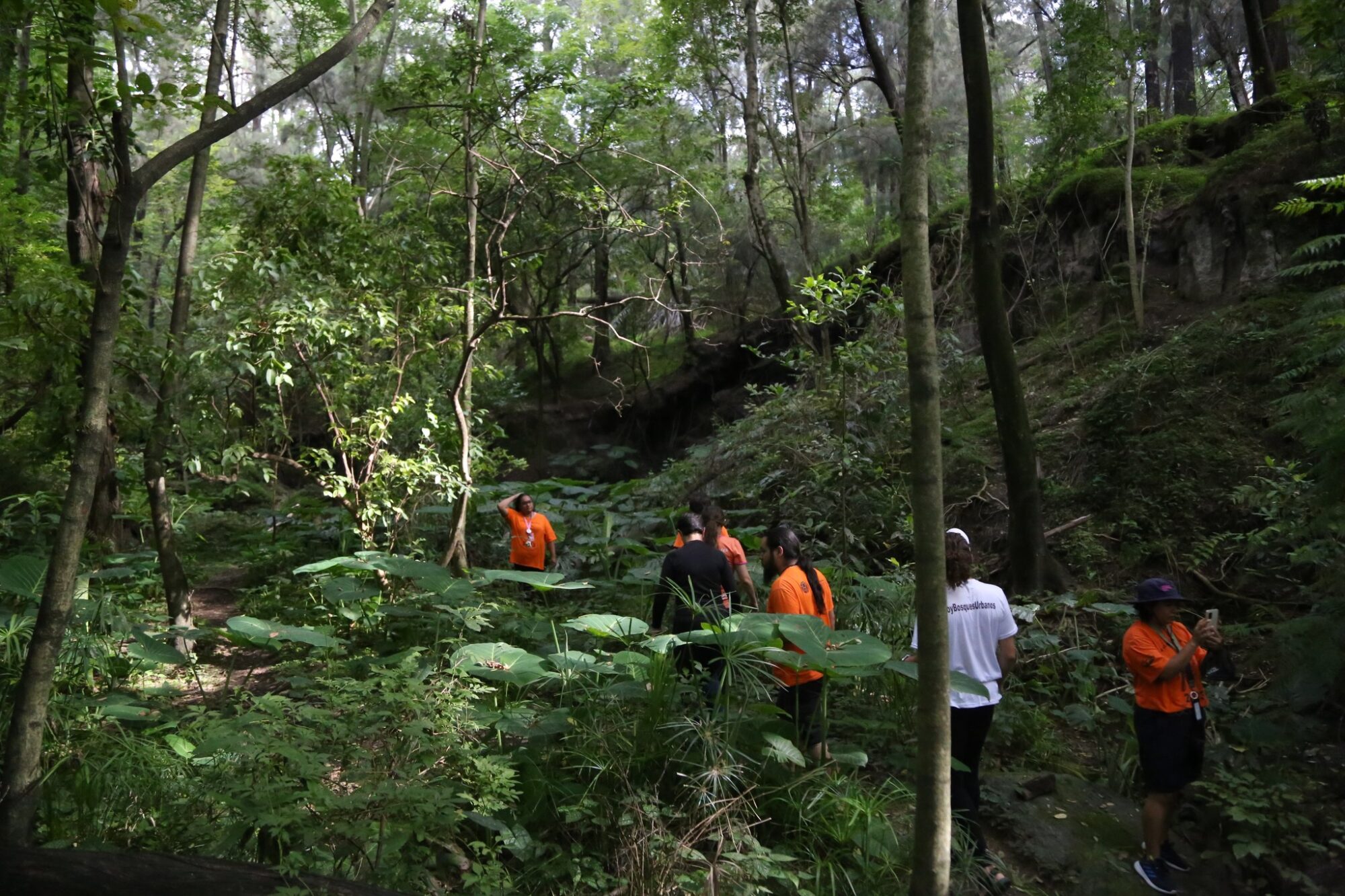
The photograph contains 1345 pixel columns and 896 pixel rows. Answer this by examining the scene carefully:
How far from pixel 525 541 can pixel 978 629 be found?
19.0 feet

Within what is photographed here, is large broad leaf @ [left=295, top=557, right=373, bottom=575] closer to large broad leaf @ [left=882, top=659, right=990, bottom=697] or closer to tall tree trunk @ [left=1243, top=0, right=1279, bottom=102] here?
large broad leaf @ [left=882, top=659, right=990, bottom=697]

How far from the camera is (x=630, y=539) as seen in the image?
11.0 meters

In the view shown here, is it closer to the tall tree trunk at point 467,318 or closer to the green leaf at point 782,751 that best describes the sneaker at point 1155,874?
the green leaf at point 782,751

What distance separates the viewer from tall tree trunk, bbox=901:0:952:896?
3.01 metres

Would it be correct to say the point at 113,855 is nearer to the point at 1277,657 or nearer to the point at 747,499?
the point at 1277,657

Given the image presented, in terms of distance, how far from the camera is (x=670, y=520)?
37.9 ft

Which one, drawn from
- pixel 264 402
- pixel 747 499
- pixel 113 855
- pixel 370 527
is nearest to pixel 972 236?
pixel 747 499

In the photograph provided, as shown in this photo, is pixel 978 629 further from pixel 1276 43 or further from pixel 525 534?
pixel 1276 43

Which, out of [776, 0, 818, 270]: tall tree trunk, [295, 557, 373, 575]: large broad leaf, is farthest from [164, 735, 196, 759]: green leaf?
[776, 0, 818, 270]: tall tree trunk

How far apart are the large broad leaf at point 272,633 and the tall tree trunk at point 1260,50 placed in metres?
15.2

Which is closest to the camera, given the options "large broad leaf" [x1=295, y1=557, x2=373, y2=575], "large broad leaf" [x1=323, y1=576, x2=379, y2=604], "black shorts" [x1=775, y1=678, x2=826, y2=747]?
"black shorts" [x1=775, y1=678, x2=826, y2=747]

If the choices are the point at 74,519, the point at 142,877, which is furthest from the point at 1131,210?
the point at 142,877

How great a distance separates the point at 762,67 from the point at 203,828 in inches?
805

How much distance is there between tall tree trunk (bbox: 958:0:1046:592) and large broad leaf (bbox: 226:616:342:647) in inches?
245
